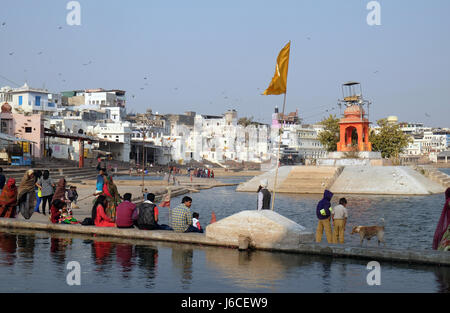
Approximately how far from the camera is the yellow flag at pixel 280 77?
53.7ft

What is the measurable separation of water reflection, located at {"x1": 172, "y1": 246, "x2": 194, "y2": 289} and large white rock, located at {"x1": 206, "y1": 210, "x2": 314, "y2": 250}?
95 cm

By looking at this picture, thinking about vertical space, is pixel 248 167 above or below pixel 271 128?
below

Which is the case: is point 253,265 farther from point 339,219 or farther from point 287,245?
point 339,219

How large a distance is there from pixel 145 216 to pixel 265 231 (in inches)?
132

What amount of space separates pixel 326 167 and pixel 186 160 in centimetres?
6964

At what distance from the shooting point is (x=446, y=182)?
4684 cm

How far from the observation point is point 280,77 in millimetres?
16375

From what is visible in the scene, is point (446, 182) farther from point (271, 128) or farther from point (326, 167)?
point (271, 128)

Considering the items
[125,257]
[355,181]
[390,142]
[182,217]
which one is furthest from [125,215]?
[390,142]

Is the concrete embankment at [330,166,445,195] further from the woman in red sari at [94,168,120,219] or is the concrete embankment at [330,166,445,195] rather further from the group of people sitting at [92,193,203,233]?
the group of people sitting at [92,193,203,233]

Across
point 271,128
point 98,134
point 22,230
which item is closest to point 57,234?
point 22,230

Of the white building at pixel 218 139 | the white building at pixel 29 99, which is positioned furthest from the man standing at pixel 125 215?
the white building at pixel 218 139

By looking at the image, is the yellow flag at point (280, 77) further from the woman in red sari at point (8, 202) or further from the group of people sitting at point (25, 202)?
the woman in red sari at point (8, 202)
